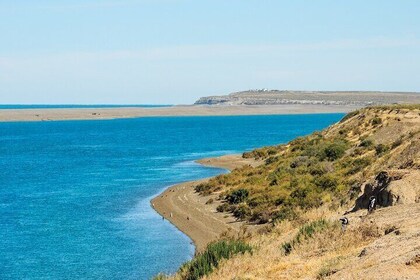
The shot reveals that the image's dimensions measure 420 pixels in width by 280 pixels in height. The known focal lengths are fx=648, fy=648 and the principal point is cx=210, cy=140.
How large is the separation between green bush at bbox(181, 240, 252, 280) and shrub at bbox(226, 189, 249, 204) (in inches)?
997

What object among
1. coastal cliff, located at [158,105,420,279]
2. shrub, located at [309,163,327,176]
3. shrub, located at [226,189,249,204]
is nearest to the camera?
coastal cliff, located at [158,105,420,279]

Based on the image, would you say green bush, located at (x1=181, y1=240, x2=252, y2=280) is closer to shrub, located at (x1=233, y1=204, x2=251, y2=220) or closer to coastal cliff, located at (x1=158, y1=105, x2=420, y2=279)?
coastal cliff, located at (x1=158, y1=105, x2=420, y2=279)

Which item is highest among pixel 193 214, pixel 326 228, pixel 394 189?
pixel 394 189

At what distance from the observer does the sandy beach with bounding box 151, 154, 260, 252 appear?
3688 cm

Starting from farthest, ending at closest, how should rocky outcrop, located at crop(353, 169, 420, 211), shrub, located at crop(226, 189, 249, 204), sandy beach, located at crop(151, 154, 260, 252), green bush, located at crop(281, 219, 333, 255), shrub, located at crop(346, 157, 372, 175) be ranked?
shrub, located at crop(226, 189, 249, 204) → shrub, located at crop(346, 157, 372, 175) → sandy beach, located at crop(151, 154, 260, 252) → rocky outcrop, located at crop(353, 169, 420, 211) → green bush, located at crop(281, 219, 333, 255)

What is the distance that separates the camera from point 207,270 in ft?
53.9

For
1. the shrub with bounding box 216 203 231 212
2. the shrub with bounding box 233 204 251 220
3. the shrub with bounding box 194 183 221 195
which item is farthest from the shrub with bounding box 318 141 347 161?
the shrub with bounding box 233 204 251 220

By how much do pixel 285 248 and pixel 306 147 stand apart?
141 ft

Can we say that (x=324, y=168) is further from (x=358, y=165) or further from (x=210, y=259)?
(x=210, y=259)

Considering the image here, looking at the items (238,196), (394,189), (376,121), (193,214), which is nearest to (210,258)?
(394,189)

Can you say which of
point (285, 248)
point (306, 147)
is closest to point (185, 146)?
point (306, 147)

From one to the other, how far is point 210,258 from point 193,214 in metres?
25.9

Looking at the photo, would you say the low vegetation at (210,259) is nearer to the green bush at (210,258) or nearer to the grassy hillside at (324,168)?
the green bush at (210,258)

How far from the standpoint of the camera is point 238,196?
145 feet
